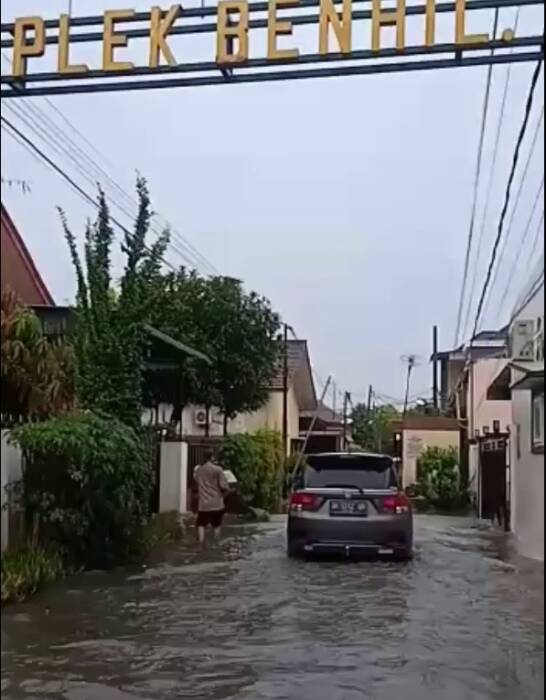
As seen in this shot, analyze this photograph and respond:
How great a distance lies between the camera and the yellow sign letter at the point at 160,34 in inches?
211

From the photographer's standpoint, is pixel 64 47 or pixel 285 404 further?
pixel 285 404

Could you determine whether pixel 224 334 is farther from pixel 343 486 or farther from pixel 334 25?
pixel 334 25

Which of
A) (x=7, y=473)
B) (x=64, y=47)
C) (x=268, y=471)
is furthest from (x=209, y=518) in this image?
(x=7, y=473)

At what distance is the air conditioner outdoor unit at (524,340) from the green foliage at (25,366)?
1498mm

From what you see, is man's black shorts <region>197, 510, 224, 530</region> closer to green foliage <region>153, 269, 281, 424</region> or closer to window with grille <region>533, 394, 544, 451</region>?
green foliage <region>153, 269, 281, 424</region>

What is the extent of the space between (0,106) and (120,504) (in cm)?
792

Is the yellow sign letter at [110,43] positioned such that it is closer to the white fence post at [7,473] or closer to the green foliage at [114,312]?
the green foliage at [114,312]

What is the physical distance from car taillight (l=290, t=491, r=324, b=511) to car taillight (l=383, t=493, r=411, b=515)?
30.2 inches

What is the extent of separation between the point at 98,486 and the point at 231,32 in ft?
21.2

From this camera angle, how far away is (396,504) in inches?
580

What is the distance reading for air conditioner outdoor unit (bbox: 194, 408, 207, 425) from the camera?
71.8ft

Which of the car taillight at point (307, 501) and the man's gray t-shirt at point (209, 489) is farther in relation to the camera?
the man's gray t-shirt at point (209, 489)

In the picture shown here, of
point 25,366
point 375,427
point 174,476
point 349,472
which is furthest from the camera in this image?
point 375,427

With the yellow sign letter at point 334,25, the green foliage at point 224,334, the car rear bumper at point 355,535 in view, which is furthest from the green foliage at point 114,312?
the car rear bumper at point 355,535
